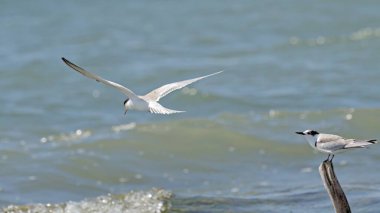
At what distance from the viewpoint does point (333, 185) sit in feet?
20.5

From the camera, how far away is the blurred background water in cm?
970

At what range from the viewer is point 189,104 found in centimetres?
1489

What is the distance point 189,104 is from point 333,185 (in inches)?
344

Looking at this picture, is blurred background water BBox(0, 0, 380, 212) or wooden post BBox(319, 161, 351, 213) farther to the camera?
blurred background water BBox(0, 0, 380, 212)

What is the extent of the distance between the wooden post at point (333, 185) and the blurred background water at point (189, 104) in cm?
159

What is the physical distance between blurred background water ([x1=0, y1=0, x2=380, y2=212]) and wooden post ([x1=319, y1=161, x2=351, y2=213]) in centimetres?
159

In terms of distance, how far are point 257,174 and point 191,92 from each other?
16.9ft

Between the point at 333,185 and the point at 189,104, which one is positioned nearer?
the point at 333,185

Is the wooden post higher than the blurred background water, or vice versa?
the blurred background water

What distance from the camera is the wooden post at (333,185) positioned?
20.4 feet

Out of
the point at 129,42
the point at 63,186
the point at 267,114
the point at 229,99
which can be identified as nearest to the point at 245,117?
the point at 267,114

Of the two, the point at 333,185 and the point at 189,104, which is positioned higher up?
the point at 189,104

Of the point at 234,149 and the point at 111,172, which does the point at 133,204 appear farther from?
the point at 234,149

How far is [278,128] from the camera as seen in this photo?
12.6 metres
